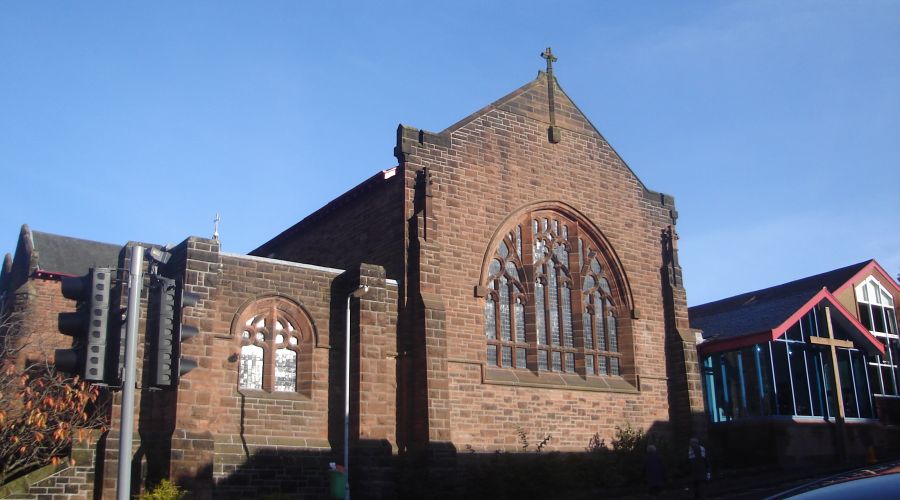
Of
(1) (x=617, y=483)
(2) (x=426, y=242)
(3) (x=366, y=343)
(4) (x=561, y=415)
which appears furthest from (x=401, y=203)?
(1) (x=617, y=483)

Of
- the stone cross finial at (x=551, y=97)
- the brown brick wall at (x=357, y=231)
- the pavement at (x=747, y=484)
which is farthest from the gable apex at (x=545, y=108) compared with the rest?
the pavement at (x=747, y=484)

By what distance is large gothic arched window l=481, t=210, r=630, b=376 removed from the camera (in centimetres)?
2358

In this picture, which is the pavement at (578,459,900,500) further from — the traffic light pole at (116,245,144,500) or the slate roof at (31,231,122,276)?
the slate roof at (31,231,122,276)

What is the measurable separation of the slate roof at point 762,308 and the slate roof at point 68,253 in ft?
78.2

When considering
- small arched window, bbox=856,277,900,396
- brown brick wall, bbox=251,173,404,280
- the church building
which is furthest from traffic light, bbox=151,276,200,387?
small arched window, bbox=856,277,900,396

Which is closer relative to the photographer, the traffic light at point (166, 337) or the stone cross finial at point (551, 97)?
the traffic light at point (166, 337)

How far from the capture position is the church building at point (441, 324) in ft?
63.0

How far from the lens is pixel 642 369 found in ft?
84.8

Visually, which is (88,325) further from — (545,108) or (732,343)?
(732,343)

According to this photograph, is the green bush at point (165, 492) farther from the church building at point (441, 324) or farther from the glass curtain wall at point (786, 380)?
the glass curtain wall at point (786, 380)

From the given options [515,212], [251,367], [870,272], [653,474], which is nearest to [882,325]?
[870,272]

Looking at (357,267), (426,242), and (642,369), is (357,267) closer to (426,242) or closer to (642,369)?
(426,242)

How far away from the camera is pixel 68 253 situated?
125ft

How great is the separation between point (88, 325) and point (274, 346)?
12560 millimetres
